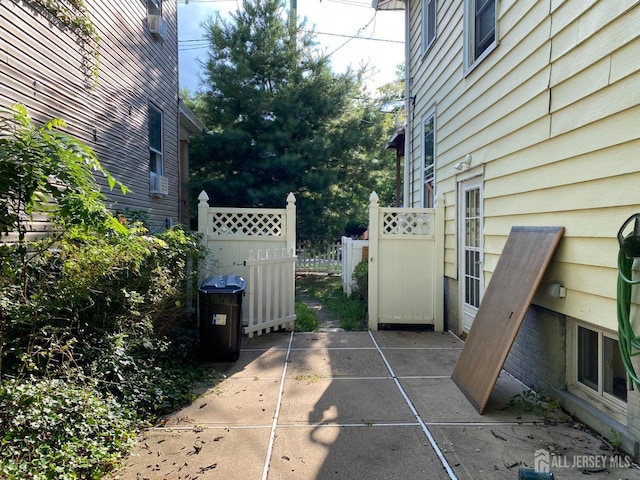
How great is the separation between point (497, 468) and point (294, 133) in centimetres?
1297

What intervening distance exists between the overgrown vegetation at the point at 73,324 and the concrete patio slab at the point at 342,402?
3.34ft

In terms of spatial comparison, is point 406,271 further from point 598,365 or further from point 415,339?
point 598,365

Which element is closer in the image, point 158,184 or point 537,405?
point 537,405

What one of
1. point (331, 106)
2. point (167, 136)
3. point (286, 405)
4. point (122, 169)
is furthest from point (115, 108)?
point (331, 106)

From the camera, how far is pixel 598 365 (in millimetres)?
3037

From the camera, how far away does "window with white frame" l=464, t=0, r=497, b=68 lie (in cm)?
489

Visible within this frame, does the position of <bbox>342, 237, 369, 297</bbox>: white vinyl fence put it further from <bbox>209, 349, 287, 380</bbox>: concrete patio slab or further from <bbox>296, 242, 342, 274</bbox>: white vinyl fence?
<bbox>296, 242, 342, 274</bbox>: white vinyl fence

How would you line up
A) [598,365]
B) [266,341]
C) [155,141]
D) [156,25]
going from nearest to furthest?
[598,365], [266,341], [156,25], [155,141]

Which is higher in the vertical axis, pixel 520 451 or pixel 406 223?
pixel 406 223

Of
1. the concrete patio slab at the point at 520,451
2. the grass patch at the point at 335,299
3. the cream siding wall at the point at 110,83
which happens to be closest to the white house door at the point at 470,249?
the grass patch at the point at 335,299

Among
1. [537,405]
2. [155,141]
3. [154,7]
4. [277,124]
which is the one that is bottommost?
[537,405]

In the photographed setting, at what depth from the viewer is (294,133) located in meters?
14.2

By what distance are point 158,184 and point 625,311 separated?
7.60 meters

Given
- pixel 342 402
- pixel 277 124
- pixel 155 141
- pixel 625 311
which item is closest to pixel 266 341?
pixel 342 402
